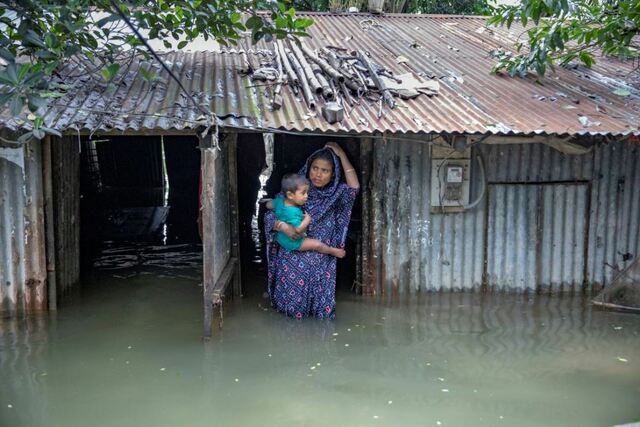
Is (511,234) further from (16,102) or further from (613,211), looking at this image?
(16,102)

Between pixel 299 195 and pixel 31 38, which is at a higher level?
pixel 31 38

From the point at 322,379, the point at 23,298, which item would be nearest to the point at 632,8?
the point at 322,379

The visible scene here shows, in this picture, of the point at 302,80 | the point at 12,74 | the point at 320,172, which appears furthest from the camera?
the point at 302,80

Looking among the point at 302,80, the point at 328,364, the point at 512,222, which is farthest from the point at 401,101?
the point at 328,364

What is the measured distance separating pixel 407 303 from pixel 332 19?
5.22 metres

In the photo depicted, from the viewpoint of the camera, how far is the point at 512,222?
24.1 ft

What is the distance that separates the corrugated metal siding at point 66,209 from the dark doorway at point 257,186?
2.09 m

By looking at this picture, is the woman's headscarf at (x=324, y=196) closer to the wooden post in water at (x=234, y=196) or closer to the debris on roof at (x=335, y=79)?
the debris on roof at (x=335, y=79)

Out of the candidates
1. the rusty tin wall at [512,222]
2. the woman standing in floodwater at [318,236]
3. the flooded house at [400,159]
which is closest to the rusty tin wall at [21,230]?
the flooded house at [400,159]

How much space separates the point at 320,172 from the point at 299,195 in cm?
35

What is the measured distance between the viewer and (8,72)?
12.0ft

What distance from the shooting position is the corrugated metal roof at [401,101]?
5836 millimetres

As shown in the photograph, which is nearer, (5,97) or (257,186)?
(5,97)

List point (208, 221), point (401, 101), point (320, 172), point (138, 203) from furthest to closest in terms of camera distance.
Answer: point (138, 203)
point (401, 101)
point (320, 172)
point (208, 221)
